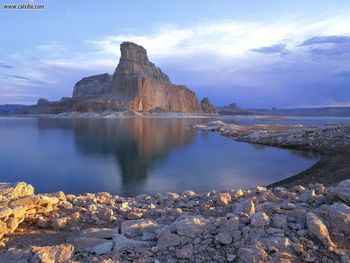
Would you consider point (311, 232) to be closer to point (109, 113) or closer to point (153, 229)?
point (153, 229)

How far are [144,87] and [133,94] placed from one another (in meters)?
6.32

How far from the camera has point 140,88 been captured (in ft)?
498

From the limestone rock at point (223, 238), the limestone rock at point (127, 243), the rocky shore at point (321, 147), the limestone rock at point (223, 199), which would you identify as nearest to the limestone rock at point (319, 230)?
the limestone rock at point (223, 238)

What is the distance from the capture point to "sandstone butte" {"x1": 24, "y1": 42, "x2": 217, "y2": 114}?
140363mm

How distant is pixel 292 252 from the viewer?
5789 millimetres

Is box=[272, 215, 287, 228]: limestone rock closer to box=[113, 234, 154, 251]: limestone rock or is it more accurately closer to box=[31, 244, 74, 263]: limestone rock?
box=[113, 234, 154, 251]: limestone rock

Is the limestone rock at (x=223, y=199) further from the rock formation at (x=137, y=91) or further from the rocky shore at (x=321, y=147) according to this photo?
the rock formation at (x=137, y=91)

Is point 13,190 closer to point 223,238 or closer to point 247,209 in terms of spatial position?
point 223,238

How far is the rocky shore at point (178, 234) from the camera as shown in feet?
18.9

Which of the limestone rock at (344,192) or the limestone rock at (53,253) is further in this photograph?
the limestone rock at (344,192)

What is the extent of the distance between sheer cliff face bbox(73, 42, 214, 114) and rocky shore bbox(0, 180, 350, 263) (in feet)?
445

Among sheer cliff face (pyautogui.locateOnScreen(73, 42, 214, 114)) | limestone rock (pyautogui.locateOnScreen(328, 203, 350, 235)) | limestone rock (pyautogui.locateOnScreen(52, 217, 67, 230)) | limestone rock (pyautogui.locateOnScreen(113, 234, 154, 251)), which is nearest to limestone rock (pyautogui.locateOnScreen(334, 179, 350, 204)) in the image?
limestone rock (pyautogui.locateOnScreen(328, 203, 350, 235))

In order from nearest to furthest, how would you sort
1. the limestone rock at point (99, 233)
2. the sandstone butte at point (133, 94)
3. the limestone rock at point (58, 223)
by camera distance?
the limestone rock at point (99, 233) → the limestone rock at point (58, 223) → the sandstone butte at point (133, 94)

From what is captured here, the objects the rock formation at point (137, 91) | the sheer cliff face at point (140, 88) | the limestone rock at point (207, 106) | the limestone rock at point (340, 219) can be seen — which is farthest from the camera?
the limestone rock at point (207, 106)
